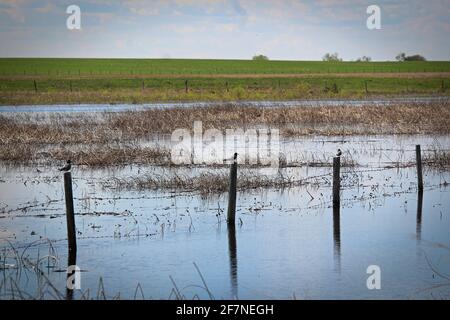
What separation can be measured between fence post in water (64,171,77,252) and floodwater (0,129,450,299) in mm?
325

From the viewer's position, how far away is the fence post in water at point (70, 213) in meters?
18.2

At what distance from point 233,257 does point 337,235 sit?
11.2ft

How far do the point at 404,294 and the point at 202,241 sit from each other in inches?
236

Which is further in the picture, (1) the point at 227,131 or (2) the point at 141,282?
(1) the point at 227,131

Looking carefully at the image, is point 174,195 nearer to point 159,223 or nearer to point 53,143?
point 159,223

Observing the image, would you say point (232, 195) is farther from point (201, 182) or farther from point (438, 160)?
point (438, 160)

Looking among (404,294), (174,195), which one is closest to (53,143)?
(174,195)

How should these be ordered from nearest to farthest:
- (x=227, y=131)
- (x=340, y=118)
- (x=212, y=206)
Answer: (x=212, y=206)
(x=227, y=131)
(x=340, y=118)

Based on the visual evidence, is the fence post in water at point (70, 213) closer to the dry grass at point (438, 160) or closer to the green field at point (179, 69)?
the dry grass at point (438, 160)

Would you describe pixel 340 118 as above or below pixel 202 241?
above

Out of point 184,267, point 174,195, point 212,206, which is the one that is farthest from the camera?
point 174,195

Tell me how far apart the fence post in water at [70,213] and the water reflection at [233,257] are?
3755mm

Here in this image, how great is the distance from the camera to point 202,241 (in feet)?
67.5

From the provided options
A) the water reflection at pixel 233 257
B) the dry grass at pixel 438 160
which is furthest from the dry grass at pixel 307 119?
the water reflection at pixel 233 257
